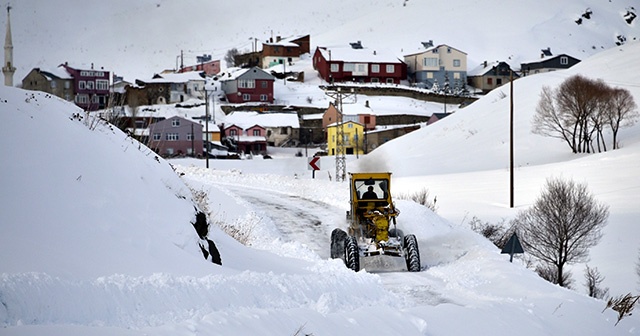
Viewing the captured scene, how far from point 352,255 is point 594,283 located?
37.5ft

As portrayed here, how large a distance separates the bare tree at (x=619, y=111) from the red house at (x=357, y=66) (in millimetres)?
63074

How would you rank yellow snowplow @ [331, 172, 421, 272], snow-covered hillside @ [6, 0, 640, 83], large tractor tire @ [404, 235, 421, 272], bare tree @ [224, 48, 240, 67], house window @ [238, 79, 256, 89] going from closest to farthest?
large tractor tire @ [404, 235, 421, 272], yellow snowplow @ [331, 172, 421, 272], house window @ [238, 79, 256, 89], snow-covered hillside @ [6, 0, 640, 83], bare tree @ [224, 48, 240, 67]

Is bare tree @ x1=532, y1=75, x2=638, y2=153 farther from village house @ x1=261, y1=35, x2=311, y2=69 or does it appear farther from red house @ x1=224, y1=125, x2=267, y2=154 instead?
village house @ x1=261, y1=35, x2=311, y2=69

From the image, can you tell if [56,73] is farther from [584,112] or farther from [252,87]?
[584,112]

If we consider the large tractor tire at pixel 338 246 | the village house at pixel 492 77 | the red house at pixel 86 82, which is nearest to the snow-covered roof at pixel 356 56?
the village house at pixel 492 77

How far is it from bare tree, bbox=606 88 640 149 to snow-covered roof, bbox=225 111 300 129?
44.5 m

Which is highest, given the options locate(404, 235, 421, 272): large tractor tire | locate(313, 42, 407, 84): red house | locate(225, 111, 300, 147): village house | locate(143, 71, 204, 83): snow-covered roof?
locate(313, 42, 407, 84): red house

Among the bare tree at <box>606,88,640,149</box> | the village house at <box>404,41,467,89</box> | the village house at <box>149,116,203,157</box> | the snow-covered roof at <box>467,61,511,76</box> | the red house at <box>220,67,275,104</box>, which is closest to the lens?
the bare tree at <box>606,88,640,149</box>

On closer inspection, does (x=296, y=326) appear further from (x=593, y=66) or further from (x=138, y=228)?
(x=593, y=66)

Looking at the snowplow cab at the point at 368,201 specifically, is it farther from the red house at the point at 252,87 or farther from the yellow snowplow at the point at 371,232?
the red house at the point at 252,87

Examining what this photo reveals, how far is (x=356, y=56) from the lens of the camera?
415 feet

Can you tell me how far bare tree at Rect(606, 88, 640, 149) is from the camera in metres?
61.9

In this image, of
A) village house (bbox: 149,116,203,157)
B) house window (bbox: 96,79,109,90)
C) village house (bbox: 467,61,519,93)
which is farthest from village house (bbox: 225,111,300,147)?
village house (bbox: 467,61,519,93)

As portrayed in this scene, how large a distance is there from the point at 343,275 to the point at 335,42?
149413 mm
